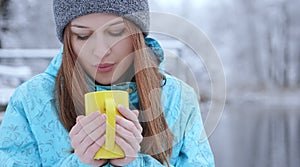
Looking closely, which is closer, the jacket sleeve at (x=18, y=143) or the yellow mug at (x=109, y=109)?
the yellow mug at (x=109, y=109)

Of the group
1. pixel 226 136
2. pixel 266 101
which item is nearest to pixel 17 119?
pixel 226 136

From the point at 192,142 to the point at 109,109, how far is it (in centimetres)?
45

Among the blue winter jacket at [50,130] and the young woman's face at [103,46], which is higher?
the young woman's face at [103,46]

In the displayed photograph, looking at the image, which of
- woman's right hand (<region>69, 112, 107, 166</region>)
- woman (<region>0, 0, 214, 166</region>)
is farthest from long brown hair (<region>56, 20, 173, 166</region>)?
woman's right hand (<region>69, 112, 107, 166</region>)

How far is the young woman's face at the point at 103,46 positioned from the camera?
4.52 ft

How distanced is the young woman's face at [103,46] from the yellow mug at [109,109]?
0.63ft

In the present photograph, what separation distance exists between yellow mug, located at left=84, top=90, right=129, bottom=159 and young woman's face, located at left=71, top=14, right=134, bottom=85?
191mm

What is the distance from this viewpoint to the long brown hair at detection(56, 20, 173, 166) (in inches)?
57.2

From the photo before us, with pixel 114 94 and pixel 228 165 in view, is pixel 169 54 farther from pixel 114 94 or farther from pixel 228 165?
pixel 228 165

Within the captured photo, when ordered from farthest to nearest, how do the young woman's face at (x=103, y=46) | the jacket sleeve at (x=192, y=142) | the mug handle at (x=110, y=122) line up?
the jacket sleeve at (x=192, y=142), the young woman's face at (x=103, y=46), the mug handle at (x=110, y=122)

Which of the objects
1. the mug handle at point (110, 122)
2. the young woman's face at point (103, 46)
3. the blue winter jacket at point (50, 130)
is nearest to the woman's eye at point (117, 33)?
the young woman's face at point (103, 46)

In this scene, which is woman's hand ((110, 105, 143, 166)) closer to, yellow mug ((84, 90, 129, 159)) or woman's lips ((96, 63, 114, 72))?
yellow mug ((84, 90, 129, 159))

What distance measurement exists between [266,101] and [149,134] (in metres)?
21.6

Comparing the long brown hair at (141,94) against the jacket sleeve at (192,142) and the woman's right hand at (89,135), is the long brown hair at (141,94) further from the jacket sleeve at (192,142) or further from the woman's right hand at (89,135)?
the woman's right hand at (89,135)
